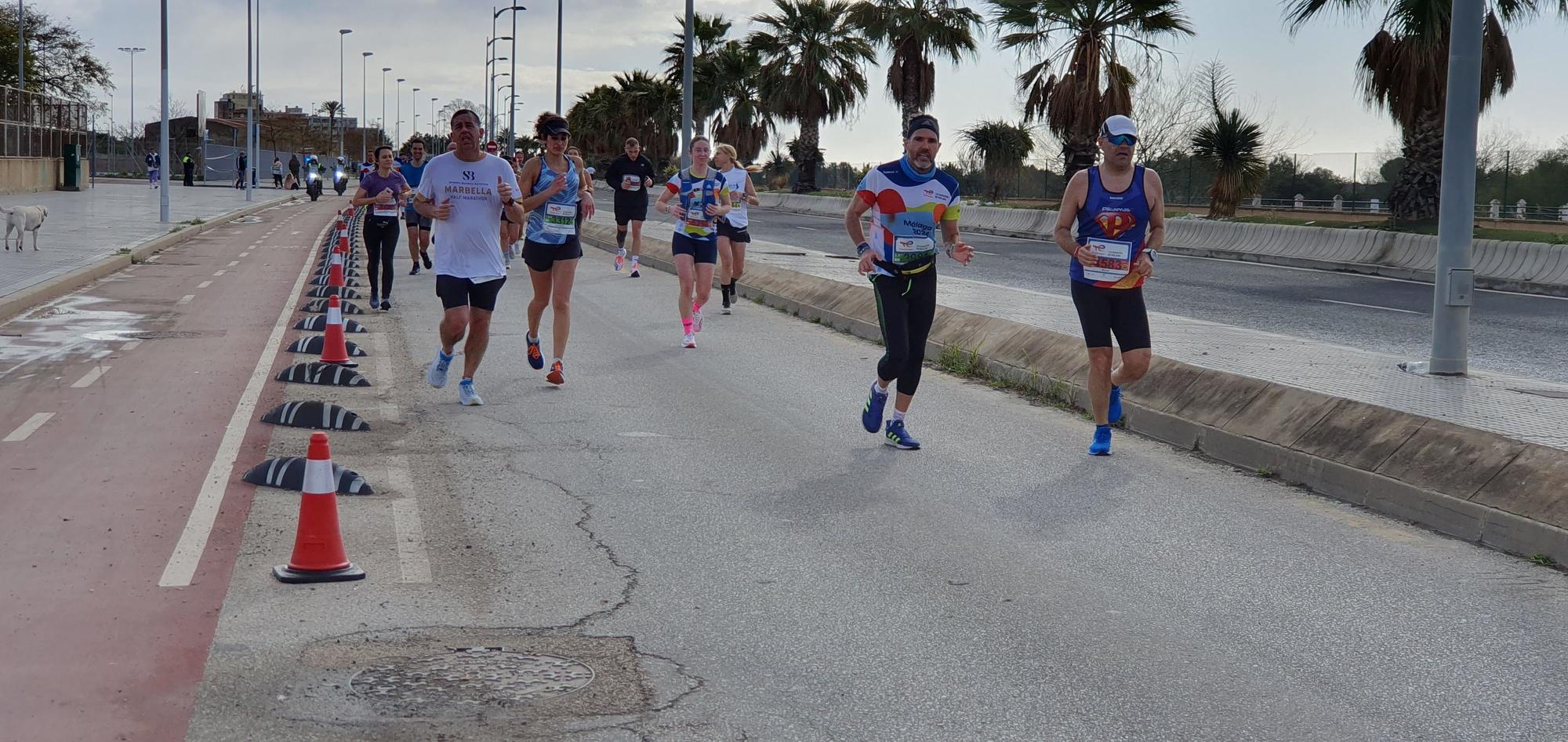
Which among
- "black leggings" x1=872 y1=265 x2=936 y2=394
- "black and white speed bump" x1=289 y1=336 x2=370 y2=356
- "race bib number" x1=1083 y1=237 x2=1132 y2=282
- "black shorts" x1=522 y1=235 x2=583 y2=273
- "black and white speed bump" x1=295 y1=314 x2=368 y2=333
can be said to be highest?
"race bib number" x1=1083 y1=237 x2=1132 y2=282

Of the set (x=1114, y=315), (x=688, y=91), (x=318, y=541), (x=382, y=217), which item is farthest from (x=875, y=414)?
(x=688, y=91)

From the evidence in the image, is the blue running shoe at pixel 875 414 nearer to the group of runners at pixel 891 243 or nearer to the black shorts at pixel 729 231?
the group of runners at pixel 891 243

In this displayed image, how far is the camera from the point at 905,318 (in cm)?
900

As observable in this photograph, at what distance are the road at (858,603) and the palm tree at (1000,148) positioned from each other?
4726cm

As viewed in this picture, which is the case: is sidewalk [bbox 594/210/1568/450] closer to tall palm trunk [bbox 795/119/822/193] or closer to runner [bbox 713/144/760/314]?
runner [bbox 713/144/760/314]

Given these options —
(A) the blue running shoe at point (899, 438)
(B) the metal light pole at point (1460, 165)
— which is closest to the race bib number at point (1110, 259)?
(A) the blue running shoe at point (899, 438)

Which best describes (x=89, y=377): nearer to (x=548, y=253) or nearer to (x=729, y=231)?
(x=548, y=253)

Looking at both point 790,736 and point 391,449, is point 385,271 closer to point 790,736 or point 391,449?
point 391,449

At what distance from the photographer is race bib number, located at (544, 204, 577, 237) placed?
11.2 metres

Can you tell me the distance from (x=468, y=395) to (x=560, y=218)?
5.50 ft

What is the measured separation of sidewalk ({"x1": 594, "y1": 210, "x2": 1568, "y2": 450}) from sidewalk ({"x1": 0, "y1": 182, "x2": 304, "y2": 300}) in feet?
36.8

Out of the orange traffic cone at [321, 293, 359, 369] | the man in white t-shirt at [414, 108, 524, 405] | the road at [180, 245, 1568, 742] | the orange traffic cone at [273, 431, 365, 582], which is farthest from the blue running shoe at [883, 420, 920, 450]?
the orange traffic cone at [321, 293, 359, 369]

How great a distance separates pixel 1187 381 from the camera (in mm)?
9844

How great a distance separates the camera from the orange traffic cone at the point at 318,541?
570 centimetres
